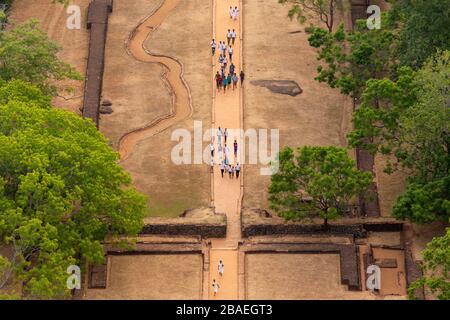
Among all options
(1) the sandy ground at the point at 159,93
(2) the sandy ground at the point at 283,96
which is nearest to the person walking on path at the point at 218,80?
(1) the sandy ground at the point at 159,93

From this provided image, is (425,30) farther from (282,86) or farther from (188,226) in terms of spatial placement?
(188,226)

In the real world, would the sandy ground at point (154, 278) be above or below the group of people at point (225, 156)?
below

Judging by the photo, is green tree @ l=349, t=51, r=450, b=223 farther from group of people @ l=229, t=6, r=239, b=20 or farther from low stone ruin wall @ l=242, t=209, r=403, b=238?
group of people @ l=229, t=6, r=239, b=20

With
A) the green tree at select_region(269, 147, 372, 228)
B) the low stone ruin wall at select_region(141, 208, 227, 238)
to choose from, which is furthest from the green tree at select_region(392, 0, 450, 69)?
the low stone ruin wall at select_region(141, 208, 227, 238)

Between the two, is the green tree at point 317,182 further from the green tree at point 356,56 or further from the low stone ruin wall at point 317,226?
the green tree at point 356,56

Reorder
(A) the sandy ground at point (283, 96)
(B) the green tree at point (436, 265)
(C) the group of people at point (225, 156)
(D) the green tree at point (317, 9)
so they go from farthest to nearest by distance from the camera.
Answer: (D) the green tree at point (317, 9)
(A) the sandy ground at point (283, 96)
(C) the group of people at point (225, 156)
(B) the green tree at point (436, 265)

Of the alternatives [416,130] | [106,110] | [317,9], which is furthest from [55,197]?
[317,9]

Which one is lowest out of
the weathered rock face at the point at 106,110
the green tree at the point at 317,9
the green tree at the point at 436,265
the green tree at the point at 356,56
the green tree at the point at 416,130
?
the green tree at the point at 436,265
